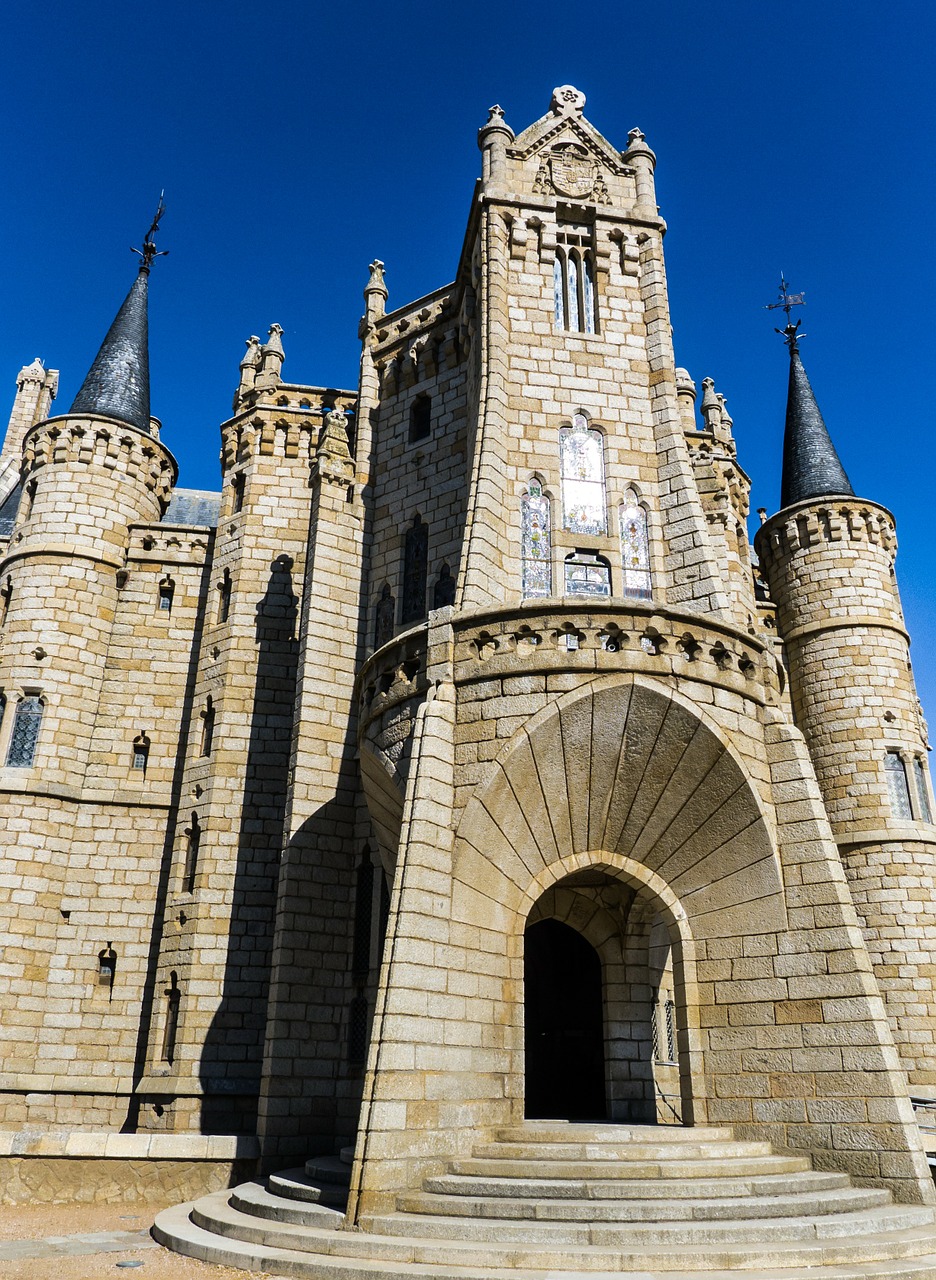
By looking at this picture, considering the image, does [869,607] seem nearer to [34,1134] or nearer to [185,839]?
[185,839]

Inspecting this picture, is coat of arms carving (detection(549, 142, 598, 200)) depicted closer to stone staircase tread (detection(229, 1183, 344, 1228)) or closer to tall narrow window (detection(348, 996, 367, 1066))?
tall narrow window (detection(348, 996, 367, 1066))

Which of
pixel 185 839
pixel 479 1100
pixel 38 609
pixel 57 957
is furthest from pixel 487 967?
pixel 38 609

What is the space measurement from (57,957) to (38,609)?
6956mm

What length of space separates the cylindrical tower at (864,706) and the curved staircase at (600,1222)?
982 cm

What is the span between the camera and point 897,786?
2014 centimetres

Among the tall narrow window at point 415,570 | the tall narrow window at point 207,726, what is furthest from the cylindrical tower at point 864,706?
Result: the tall narrow window at point 207,726

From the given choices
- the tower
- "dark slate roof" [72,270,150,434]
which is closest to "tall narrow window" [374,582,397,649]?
the tower

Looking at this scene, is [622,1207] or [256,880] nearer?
[622,1207]

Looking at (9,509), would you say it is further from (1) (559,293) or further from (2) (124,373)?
(1) (559,293)

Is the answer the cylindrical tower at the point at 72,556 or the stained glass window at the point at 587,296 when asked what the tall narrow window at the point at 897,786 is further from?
the cylindrical tower at the point at 72,556

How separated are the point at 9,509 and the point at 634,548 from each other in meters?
19.1

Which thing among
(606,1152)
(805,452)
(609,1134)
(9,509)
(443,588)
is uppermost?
(805,452)

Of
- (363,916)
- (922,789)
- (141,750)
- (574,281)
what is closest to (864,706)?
(922,789)

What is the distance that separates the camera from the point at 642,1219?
839 cm
